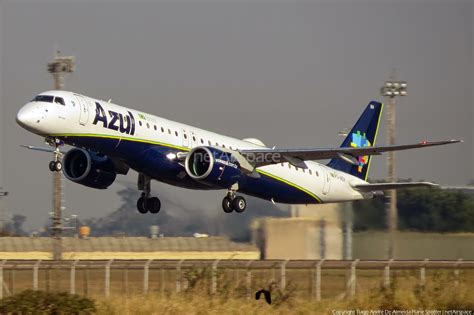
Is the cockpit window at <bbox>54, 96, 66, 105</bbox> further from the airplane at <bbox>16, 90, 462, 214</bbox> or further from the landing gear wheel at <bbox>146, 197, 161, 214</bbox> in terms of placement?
the landing gear wheel at <bbox>146, 197, 161, 214</bbox>

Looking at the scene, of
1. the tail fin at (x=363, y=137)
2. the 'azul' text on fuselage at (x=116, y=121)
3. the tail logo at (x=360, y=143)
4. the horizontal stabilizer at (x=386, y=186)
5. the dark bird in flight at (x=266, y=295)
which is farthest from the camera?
the tail logo at (x=360, y=143)

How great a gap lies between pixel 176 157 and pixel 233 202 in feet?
13.2

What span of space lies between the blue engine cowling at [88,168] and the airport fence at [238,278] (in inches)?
484

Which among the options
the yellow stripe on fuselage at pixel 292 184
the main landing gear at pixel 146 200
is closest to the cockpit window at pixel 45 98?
the main landing gear at pixel 146 200

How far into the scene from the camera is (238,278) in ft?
103

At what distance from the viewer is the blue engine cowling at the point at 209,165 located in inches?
1700

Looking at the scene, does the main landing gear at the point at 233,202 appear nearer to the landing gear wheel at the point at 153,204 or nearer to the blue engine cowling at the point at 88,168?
the landing gear wheel at the point at 153,204

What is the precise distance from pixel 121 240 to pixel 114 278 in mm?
27321

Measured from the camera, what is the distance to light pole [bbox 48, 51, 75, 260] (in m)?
57.1

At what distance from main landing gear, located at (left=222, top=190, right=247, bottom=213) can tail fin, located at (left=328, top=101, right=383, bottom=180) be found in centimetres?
886

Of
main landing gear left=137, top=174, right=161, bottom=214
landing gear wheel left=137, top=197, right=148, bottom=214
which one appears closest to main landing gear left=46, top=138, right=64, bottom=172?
main landing gear left=137, top=174, right=161, bottom=214

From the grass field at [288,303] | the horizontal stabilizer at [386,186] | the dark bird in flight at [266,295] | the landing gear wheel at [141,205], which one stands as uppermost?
the horizontal stabilizer at [386,186]

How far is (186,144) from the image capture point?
44.2 metres

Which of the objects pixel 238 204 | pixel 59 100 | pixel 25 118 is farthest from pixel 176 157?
pixel 25 118
